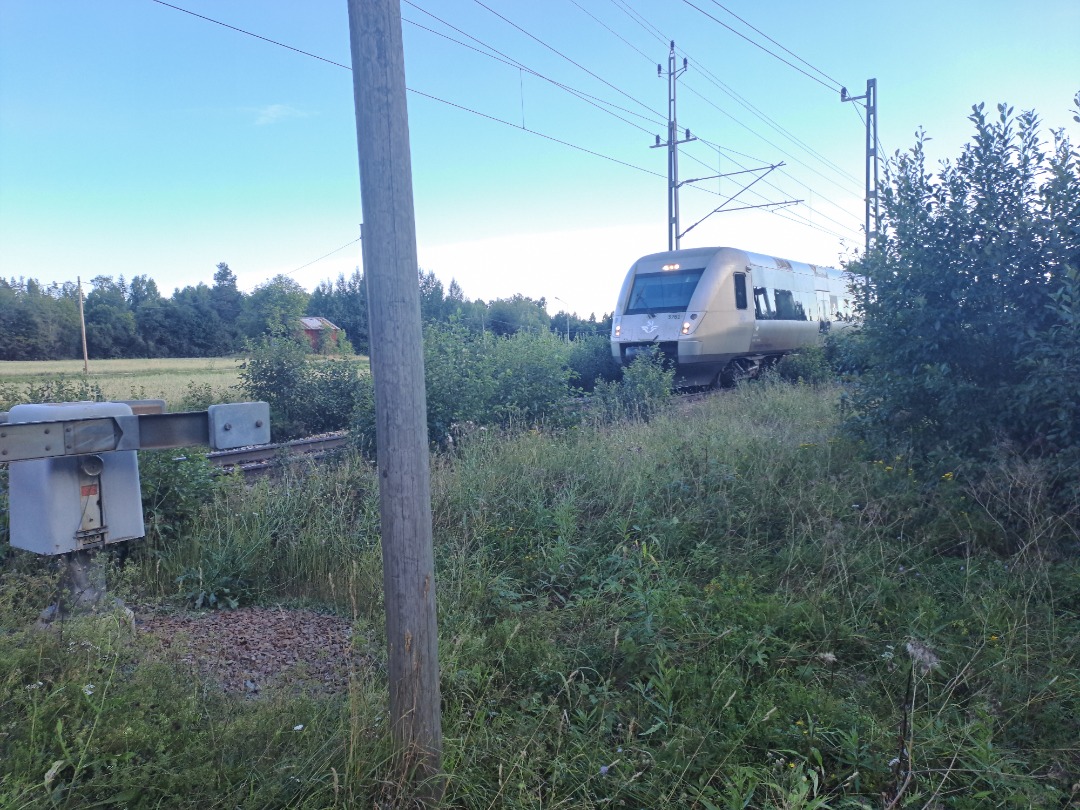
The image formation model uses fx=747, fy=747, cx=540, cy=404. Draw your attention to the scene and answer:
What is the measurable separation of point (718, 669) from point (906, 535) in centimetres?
251

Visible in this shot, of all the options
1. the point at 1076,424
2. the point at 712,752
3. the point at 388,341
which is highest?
the point at 388,341

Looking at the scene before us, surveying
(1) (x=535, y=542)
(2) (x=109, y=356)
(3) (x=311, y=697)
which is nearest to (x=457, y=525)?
(1) (x=535, y=542)

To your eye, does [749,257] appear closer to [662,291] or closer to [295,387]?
[662,291]

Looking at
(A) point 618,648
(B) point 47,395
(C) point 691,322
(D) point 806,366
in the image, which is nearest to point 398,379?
(A) point 618,648

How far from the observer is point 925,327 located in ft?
18.7

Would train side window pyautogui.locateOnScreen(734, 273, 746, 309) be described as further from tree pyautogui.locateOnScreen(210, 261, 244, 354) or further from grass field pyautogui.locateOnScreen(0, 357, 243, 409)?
tree pyautogui.locateOnScreen(210, 261, 244, 354)

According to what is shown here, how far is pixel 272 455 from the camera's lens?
9.30 metres

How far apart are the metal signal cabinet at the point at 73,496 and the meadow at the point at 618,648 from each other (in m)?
0.30

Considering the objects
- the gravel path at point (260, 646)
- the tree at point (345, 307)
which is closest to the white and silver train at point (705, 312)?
the gravel path at point (260, 646)

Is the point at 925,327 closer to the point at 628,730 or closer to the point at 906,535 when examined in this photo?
the point at 906,535

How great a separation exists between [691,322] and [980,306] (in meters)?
8.71

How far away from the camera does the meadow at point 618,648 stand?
2553 millimetres

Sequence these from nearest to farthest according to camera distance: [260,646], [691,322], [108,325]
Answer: [260,646], [691,322], [108,325]

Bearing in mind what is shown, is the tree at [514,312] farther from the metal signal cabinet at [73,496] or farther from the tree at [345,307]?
the metal signal cabinet at [73,496]
